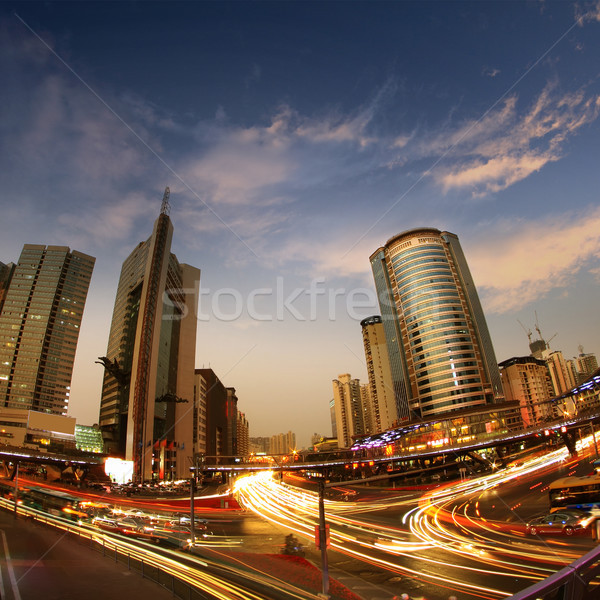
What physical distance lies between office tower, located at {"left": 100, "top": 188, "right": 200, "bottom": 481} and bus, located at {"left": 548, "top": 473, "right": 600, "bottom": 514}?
8854cm

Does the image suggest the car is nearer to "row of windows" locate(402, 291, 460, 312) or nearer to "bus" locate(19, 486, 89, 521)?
"bus" locate(19, 486, 89, 521)

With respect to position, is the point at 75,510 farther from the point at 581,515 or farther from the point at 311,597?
the point at 581,515

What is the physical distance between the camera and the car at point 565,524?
850 inches

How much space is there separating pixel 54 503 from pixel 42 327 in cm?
15519

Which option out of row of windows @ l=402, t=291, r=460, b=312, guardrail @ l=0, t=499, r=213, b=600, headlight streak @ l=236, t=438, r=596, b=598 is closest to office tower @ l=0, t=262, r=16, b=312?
guardrail @ l=0, t=499, r=213, b=600

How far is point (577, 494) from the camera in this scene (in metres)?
27.2

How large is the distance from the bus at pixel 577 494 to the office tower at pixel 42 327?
188m

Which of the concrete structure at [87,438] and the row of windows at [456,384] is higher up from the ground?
the row of windows at [456,384]

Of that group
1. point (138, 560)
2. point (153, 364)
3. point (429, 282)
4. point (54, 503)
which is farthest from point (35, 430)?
point (429, 282)

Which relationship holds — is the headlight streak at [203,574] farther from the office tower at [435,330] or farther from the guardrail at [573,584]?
the office tower at [435,330]

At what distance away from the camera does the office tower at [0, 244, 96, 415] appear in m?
160

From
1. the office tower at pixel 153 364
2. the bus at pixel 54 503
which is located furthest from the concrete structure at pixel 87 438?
the bus at pixel 54 503

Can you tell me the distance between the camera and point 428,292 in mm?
138000

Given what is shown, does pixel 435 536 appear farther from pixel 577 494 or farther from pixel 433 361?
pixel 433 361
